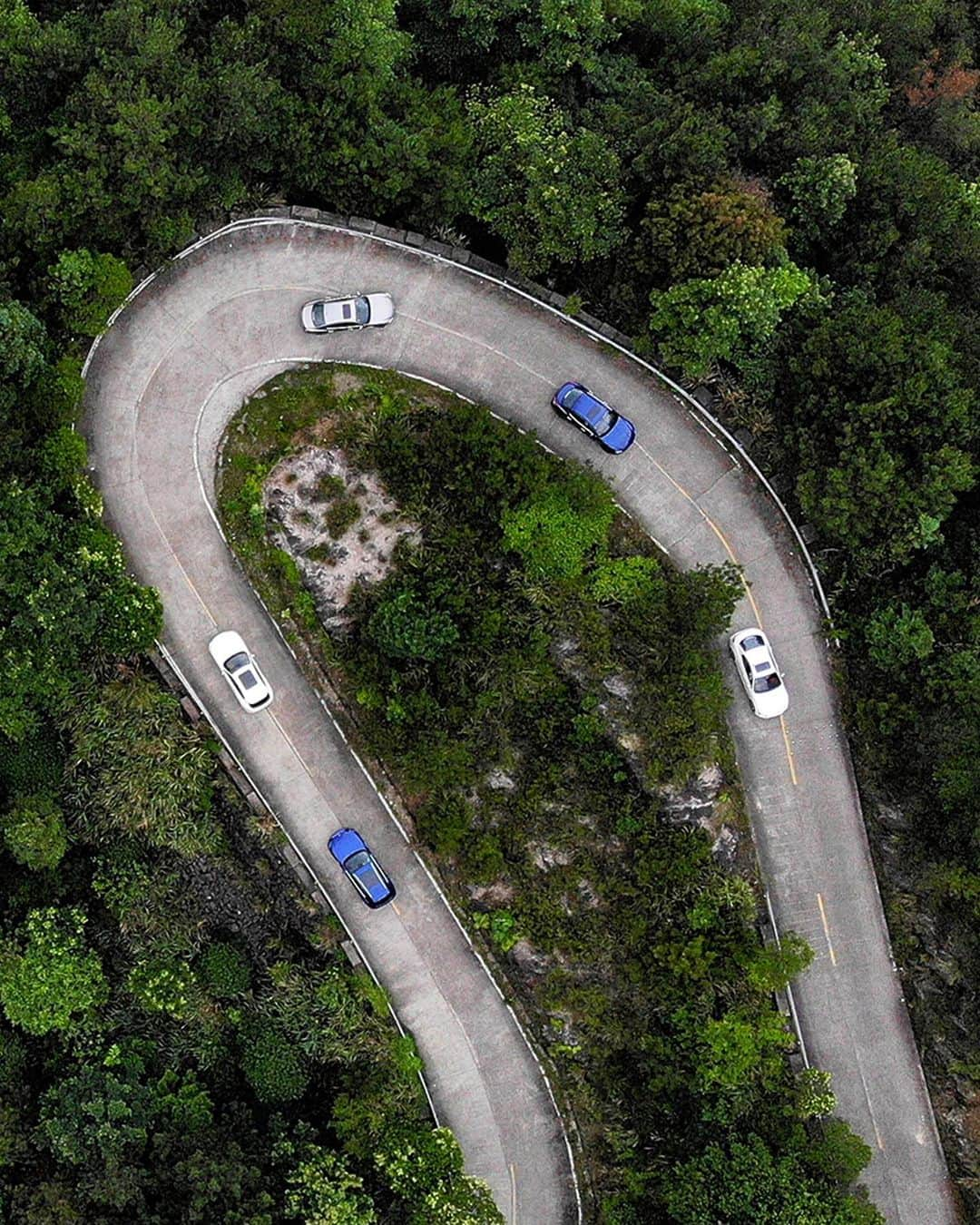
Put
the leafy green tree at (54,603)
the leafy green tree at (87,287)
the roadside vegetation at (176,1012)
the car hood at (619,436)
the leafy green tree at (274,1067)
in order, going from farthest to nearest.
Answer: the car hood at (619,436) → the leafy green tree at (274,1067) → the leafy green tree at (87,287) → the roadside vegetation at (176,1012) → the leafy green tree at (54,603)

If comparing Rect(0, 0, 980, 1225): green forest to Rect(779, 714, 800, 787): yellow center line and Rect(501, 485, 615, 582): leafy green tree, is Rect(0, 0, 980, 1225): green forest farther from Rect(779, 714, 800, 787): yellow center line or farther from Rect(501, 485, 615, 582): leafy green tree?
Rect(501, 485, 615, 582): leafy green tree

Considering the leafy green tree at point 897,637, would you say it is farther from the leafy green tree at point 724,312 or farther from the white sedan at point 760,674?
the leafy green tree at point 724,312

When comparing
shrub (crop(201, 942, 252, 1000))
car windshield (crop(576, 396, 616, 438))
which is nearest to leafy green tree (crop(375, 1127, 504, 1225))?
shrub (crop(201, 942, 252, 1000))

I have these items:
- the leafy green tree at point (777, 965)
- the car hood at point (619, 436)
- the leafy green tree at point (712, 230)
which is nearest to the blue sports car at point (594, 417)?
the car hood at point (619, 436)

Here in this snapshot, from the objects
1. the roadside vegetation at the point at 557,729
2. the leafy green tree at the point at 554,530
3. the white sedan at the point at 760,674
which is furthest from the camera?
the white sedan at the point at 760,674

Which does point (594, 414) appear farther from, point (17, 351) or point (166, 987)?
point (166, 987)

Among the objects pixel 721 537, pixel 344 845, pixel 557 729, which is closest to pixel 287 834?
pixel 344 845

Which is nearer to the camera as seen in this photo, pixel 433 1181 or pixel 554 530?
pixel 433 1181

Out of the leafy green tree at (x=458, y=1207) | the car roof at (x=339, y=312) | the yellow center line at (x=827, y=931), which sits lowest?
the leafy green tree at (x=458, y=1207)
